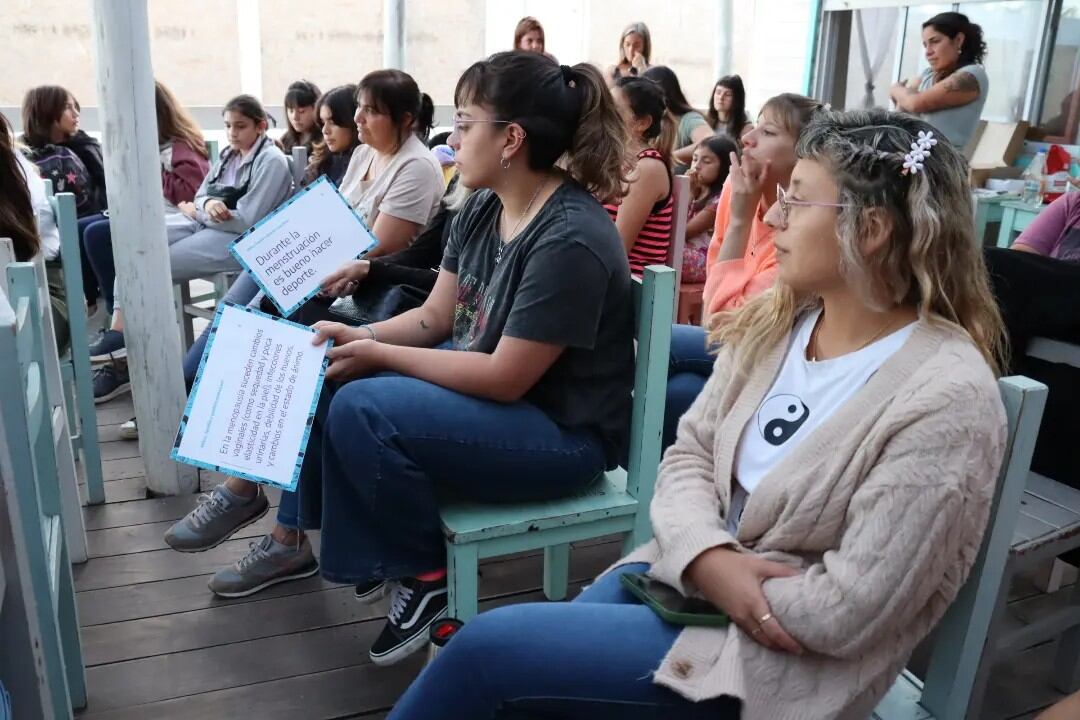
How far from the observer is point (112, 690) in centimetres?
177

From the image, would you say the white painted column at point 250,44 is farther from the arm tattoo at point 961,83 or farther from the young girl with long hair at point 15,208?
the young girl with long hair at point 15,208

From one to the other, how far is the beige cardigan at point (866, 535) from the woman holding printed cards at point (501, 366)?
520 millimetres

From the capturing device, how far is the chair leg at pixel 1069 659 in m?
1.78

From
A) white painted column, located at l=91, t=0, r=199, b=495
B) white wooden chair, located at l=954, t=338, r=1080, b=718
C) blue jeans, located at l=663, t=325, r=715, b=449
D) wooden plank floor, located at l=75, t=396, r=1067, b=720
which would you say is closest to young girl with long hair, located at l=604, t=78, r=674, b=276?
blue jeans, located at l=663, t=325, r=715, b=449

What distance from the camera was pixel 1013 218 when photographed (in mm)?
3934

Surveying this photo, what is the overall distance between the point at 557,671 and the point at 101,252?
3383 millimetres

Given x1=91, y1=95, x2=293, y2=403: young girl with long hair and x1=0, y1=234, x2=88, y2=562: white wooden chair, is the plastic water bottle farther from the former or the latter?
x1=0, y1=234, x2=88, y2=562: white wooden chair

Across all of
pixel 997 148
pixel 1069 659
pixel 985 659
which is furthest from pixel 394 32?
pixel 985 659

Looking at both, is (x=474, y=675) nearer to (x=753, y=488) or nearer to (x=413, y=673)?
(x=753, y=488)

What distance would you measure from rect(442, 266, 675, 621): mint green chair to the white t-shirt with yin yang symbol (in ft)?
1.16

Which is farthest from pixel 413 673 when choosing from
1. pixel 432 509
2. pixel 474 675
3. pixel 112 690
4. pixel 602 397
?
pixel 474 675

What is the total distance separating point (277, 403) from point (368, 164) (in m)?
1.48

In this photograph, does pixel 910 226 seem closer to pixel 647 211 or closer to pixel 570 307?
pixel 570 307

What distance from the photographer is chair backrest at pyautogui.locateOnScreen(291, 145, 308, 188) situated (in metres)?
3.68
